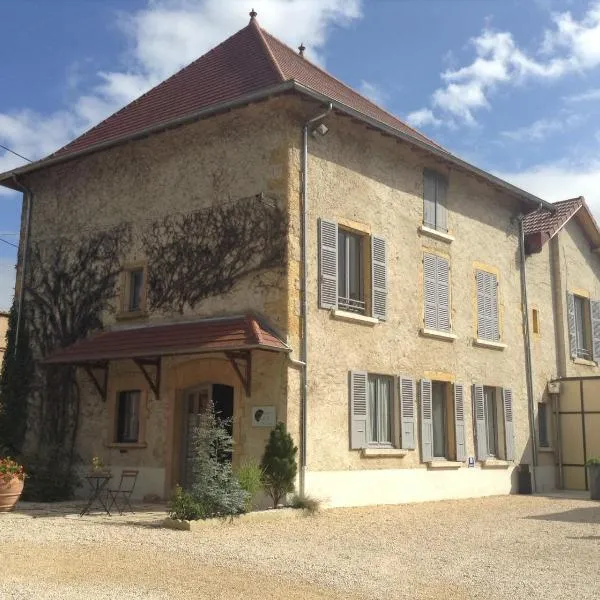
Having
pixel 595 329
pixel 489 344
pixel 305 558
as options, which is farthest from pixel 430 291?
pixel 305 558

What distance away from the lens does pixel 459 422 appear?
15.2 metres

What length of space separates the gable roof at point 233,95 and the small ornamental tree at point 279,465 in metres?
5.44

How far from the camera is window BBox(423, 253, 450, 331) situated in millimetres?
15055

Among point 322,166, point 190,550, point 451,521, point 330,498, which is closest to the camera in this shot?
point 190,550

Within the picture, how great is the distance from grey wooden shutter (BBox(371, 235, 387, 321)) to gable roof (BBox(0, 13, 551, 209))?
6.82 ft

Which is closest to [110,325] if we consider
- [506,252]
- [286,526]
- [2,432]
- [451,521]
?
[2,432]

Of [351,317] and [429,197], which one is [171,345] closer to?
[351,317]

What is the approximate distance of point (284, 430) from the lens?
11500mm

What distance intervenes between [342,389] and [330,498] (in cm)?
179

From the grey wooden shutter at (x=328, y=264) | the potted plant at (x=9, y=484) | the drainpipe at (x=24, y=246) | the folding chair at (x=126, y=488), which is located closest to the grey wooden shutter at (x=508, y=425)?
the grey wooden shutter at (x=328, y=264)

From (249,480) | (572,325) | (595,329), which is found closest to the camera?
(249,480)

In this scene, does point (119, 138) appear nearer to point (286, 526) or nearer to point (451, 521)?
point (286, 526)

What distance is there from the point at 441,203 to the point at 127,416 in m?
7.66

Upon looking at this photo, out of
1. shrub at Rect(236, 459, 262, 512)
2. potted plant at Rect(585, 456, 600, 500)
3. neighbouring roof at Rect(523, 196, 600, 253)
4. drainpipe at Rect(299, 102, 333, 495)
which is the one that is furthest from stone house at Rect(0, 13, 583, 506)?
neighbouring roof at Rect(523, 196, 600, 253)
